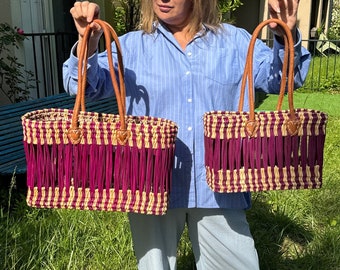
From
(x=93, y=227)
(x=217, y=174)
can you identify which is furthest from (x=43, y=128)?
(x=93, y=227)

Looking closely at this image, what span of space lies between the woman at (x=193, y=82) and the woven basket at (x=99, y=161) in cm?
21

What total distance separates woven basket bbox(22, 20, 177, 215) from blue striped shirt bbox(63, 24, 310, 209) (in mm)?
211

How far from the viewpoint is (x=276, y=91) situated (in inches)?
71.4

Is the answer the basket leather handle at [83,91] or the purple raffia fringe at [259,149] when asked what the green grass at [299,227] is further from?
the basket leather handle at [83,91]

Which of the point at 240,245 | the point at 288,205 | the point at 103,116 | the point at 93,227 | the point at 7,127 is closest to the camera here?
the point at 103,116

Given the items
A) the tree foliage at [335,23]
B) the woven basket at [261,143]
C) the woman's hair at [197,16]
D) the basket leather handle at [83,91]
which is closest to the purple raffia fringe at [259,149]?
the woven basket at [261,143]

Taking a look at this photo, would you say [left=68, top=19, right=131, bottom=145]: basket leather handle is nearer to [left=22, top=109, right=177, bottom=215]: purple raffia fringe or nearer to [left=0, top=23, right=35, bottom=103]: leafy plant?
[left=22, top=109, right=177, bottom=215]: purple raffia fringe

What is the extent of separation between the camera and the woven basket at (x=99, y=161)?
5.02 ft

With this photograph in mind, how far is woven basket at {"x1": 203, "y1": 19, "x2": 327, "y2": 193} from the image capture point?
1567 mm

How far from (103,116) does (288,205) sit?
2188mm

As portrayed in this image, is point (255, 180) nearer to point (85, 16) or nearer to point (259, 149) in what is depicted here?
point (259, 149)

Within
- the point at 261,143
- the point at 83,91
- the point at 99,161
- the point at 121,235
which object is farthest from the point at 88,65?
the point at 121,235

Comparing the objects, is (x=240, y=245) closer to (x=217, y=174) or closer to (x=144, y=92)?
(x=217, y=174)

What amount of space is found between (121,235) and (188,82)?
4.83 feet
